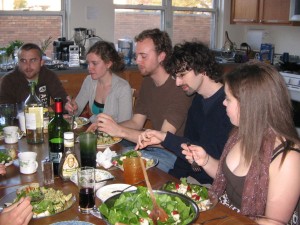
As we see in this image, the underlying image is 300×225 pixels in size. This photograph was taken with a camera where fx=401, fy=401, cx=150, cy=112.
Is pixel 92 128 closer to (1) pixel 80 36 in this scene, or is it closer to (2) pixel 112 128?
(2) pixel 112 128

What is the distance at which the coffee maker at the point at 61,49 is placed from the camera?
173 inches

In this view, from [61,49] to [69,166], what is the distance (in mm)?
2950

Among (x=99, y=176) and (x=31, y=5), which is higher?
(x=31, y=5)

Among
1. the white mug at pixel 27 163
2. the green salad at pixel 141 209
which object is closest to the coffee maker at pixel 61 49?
the white mug at pixel 27 163

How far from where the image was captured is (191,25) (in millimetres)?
5492

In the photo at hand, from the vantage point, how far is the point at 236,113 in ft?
5.13

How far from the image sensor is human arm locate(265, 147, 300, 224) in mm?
1425

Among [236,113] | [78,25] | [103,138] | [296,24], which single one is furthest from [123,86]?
[296,24]

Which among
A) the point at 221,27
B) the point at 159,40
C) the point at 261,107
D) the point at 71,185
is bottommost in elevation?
the point at 71,185

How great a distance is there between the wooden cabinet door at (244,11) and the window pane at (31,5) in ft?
7.69

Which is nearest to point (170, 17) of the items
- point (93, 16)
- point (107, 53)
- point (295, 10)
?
point (93, 16)

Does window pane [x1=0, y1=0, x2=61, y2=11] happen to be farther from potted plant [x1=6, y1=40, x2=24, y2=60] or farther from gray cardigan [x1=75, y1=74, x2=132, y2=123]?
gray cardigan [x1=75, y1=74, x2=132, y2=123]

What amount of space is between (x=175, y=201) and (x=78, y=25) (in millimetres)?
3629

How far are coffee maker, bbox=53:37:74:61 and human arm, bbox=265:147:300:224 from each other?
11.0 ft
